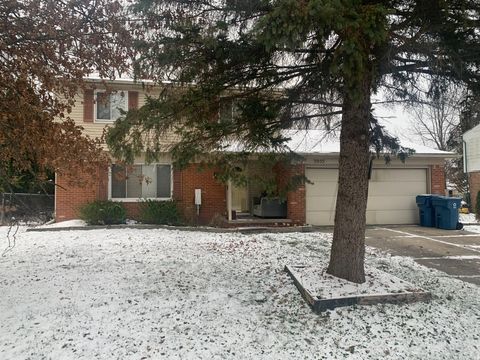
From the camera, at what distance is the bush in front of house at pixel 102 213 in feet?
38.9

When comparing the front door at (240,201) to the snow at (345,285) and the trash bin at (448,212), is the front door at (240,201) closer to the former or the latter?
the trash bin at (448,212)

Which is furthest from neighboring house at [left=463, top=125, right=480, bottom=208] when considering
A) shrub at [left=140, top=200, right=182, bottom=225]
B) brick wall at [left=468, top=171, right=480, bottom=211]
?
shrub at [left=140, top=200, right=182, bottom=225]

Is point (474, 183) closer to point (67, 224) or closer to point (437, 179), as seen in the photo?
point (437, 179)

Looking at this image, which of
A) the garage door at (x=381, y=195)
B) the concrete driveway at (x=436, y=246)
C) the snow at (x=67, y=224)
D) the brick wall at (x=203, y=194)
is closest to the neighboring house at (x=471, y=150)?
the garage door at (x=381, y=195)

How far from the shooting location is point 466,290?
5.71m

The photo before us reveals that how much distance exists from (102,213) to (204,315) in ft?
27.0

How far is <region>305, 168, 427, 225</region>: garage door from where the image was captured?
13.1 meters

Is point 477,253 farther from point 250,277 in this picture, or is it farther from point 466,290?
point 250,277

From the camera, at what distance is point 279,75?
5957mm

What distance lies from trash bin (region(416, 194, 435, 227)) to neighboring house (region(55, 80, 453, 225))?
520 millimetres

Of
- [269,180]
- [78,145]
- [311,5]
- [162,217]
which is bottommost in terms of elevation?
[162,217]

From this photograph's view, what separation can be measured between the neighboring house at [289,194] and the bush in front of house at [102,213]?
2.56 feet

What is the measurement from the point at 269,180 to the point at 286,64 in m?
1.89

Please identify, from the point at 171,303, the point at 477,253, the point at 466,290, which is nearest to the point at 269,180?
the point at 171,303
